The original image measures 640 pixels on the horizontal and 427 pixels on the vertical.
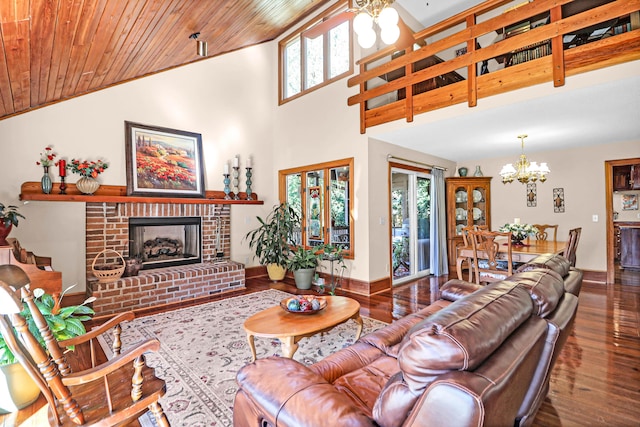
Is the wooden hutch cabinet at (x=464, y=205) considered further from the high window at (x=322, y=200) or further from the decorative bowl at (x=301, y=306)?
the decorative bowl at (x=301, y=306)

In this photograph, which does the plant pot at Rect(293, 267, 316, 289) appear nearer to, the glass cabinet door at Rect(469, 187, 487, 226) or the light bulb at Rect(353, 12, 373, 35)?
the light bulb at Rect(353, 12, 373, 35)

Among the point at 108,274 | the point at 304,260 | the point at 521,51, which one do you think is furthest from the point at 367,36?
the point at 108,274

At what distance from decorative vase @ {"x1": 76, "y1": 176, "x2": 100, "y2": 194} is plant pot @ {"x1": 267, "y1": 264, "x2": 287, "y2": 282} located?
9.45 feet

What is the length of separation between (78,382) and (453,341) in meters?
1.42

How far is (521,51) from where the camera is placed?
11.9ft

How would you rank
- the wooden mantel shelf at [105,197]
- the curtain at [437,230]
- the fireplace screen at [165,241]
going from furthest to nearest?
the curtain at [437,230], the fireplace screen at [165,241], the wooden mantel shelf at [105,197]

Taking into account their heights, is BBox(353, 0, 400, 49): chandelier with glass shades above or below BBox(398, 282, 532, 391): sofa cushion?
above

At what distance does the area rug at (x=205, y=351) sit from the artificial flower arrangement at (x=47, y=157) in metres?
2.34

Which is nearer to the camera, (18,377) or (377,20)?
(18,377)

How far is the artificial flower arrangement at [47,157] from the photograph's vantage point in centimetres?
400

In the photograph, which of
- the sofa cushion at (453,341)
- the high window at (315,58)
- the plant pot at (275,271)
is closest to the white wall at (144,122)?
the high window at (315,58)

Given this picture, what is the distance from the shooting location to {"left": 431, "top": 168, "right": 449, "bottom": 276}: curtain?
6.11 metres

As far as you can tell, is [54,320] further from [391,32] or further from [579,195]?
[579,195]

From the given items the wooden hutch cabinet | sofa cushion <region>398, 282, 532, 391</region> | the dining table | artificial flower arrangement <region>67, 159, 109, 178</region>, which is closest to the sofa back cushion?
sofa cushion <region>398, 282, 532, 391</region>
